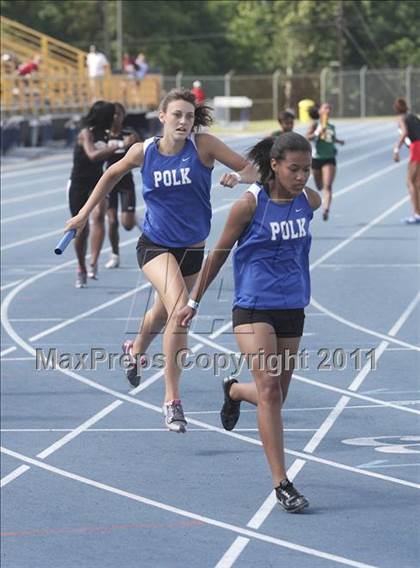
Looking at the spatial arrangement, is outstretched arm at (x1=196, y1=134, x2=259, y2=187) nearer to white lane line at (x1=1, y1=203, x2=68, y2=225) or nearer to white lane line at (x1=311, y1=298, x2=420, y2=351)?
white lane line at (x1=311, y1=298, x2=420, y2=351)

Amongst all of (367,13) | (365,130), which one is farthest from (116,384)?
→ (365,130)

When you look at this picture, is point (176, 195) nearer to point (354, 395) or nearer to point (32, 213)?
point (354, 395)

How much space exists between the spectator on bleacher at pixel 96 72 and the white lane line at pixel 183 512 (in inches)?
1314

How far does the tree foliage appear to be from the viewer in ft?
214

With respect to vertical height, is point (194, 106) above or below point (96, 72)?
below

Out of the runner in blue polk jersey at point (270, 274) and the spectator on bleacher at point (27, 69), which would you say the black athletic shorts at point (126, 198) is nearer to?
the runner in blue polk jersey at point (270, 274)

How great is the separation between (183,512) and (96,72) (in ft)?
117

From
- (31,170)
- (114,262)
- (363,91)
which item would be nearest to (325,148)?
(114,262)

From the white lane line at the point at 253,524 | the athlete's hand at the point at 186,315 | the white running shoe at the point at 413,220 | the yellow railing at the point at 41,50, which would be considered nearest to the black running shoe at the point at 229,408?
the athlete's hand at the point at 186,315

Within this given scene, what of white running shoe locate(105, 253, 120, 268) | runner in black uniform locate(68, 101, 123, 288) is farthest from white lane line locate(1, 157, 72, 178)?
runner in black uniform locate(68, 101, 123, 288)

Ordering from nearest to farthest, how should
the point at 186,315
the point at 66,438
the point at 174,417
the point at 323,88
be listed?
1. the point at 186,315
2. the point at 174,417
3. the point at 66,438
4. the point at 323,88

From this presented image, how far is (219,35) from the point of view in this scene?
83.8 meters

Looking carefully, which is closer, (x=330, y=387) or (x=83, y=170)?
(x=83, y=170)

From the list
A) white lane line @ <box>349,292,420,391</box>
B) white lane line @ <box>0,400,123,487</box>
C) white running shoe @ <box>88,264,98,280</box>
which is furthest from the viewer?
white running shoe @ <box>88,264,98,280</box>
